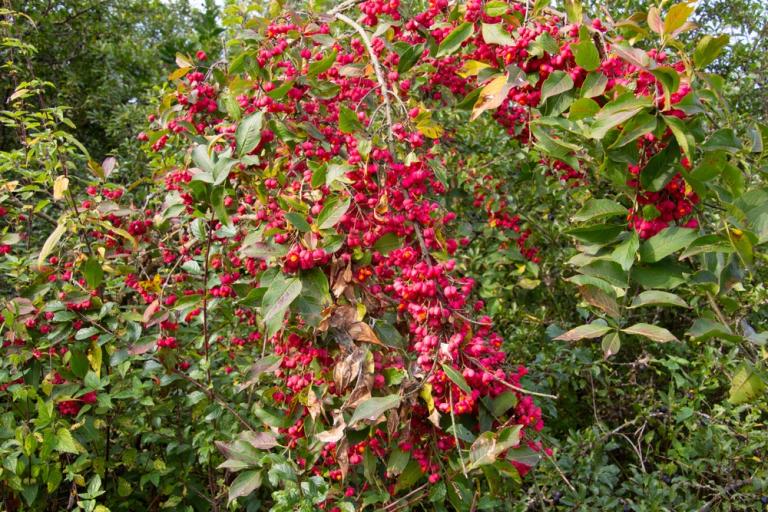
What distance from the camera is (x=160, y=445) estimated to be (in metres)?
2.43

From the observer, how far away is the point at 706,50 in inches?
51.4

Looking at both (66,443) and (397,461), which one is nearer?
(397,461)

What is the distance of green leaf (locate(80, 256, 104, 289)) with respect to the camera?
6.23 ft

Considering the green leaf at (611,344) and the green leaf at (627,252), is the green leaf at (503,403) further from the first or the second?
the green leaf at (627,252)

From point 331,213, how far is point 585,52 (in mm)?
661

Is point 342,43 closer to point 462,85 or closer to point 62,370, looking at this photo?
point 462,85

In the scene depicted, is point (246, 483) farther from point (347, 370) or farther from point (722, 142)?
point (722, 142)

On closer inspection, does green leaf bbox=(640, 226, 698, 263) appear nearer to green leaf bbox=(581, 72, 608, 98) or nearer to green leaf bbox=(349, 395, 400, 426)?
green leaf bbox=(581, 72, 608, 98)

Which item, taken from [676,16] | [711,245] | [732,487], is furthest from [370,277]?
[732,487]

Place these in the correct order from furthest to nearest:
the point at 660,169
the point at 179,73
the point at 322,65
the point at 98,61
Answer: the point at 98,61 < the point at 179,73 < the point at 322,65 < the point at 660,169

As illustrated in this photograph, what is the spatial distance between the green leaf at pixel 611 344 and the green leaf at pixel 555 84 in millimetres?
558

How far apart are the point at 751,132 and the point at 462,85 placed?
3.43 feet

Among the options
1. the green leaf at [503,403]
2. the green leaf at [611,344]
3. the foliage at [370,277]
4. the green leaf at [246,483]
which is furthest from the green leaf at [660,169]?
the green leaf at [246,483]

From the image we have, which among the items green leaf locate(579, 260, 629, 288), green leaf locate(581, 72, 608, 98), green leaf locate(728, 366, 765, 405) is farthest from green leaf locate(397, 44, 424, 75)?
green leaf locate(728, 366, 765, 405)
